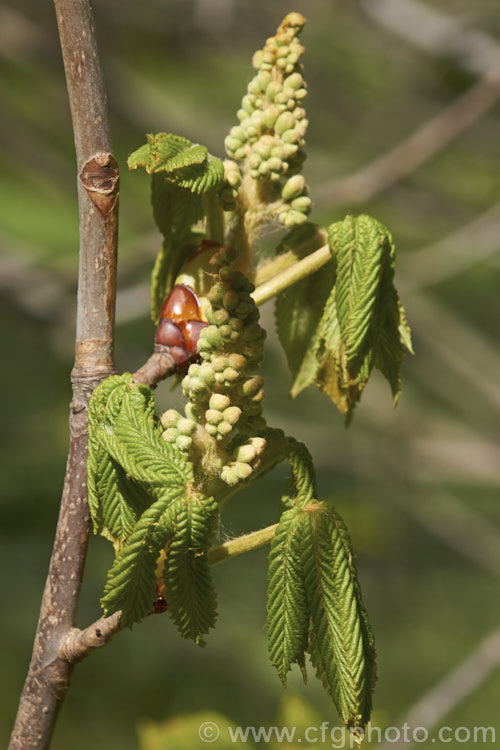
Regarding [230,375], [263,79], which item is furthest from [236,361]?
[263,79]

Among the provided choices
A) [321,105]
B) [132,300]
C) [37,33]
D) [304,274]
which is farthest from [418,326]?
[304,274]

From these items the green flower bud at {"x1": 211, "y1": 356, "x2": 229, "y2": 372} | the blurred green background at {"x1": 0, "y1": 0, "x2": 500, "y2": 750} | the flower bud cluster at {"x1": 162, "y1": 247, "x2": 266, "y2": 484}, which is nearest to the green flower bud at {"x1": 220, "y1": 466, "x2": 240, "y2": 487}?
the flower bud cluster at {"x1": 162, "y1": 247, "x2": 266, "y2": 484}

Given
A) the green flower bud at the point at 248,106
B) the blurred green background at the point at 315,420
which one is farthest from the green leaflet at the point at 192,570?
the blurred green background at the point at 315,420

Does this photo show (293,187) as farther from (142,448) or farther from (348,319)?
(142,448)

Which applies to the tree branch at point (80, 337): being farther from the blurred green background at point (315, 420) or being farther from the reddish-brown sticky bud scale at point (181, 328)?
the blurred green background at point (315, 420)

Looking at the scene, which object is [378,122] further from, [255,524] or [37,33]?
[255,524]

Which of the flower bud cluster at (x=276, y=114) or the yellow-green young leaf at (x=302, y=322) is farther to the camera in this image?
the yellow-green young leaf at (x=302, y=322)
